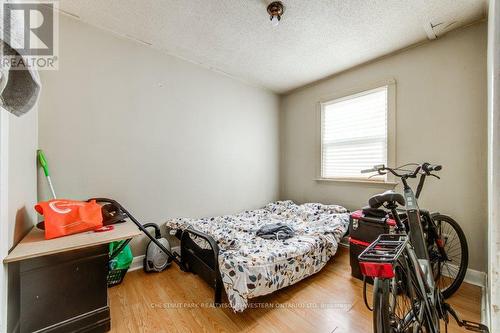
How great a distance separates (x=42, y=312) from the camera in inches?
46.4

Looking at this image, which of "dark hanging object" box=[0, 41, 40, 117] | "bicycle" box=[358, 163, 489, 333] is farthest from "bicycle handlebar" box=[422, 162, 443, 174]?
"dark hanging object" box=[0, 41, 40, 117]

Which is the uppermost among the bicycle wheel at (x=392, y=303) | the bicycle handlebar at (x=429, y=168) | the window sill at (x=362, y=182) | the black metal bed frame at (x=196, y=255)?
the bicycle handlebar at (x=429, y=168)

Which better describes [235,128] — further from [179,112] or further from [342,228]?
[342,228]

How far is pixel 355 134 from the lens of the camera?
282cm

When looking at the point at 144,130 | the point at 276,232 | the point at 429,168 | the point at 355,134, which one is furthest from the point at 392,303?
the point at 144,130

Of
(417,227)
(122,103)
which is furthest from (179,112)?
(417,227)

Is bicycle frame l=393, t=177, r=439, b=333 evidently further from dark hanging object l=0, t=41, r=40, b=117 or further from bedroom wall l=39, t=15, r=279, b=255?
bedroom wall l=39, t=15, r=279, b=255

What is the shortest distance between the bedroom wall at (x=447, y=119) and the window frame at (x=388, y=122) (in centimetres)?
5

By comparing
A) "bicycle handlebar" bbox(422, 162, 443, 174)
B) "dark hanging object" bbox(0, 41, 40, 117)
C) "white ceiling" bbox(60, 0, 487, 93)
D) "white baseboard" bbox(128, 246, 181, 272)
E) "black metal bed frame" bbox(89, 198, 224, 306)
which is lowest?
"white baseboard" bbox(128, 246, 181, 272)

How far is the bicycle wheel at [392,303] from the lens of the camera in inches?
30.8

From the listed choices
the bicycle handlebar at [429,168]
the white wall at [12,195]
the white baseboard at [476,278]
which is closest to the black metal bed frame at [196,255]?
the white wall at [12,195]

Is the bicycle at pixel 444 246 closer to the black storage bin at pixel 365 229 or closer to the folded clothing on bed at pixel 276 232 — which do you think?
the black storage bin at pixel 365 229

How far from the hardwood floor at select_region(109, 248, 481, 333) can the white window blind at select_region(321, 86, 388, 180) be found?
1.41 m

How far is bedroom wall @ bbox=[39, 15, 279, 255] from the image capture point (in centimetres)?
190
